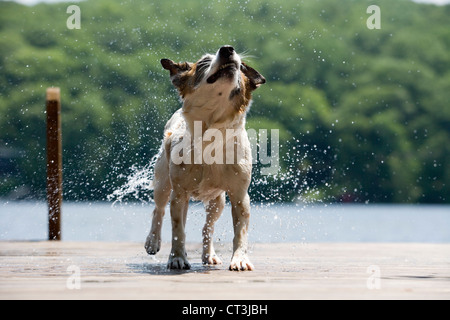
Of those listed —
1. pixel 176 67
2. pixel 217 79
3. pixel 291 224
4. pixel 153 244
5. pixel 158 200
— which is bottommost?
pixel 291 224

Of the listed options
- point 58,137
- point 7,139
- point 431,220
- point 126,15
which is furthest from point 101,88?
point 58,137

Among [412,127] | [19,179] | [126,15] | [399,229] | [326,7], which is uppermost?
[326,7]

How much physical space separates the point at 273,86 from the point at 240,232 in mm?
28188

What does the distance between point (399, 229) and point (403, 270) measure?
26071mm

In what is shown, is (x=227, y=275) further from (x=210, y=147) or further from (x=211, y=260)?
(x=211, y=260)

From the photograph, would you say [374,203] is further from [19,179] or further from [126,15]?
[19,179]

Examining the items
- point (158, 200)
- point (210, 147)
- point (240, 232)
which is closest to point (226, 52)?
point (210, 147)

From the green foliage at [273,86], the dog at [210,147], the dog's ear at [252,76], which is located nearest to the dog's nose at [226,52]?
the dog at [210,147]

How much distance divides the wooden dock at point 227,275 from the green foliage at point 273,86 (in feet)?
37.5

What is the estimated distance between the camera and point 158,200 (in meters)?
7.13

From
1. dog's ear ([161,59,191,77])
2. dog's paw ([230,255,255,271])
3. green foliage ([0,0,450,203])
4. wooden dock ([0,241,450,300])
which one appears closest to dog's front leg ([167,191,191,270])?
wooden dock ([0,241,450,300])

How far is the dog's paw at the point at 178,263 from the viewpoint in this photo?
6027 mm

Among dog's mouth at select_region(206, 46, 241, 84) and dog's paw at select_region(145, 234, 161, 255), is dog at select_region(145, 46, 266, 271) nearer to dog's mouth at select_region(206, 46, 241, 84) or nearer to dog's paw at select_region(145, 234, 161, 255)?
dog's mouth at select_region(206, 46, 241, 84)
